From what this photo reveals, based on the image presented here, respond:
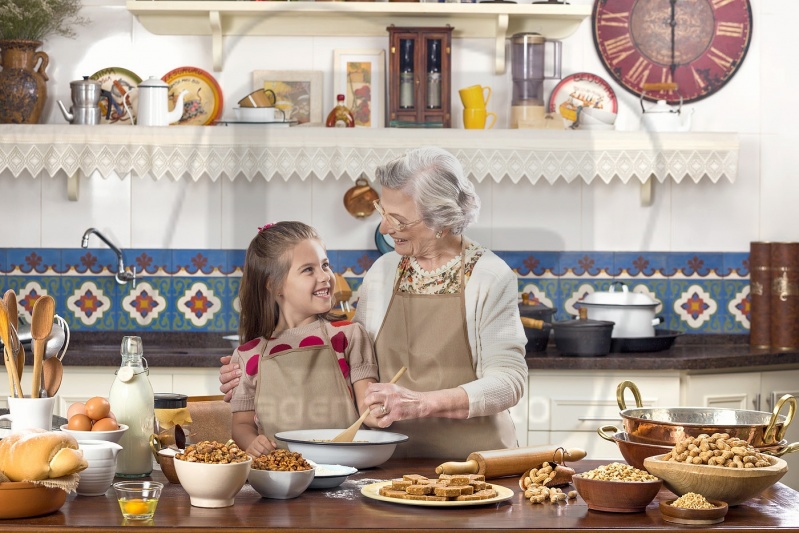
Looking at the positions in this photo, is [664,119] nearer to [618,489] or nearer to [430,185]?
[430,185]

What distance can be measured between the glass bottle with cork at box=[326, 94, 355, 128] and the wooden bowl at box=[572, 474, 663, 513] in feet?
8.97

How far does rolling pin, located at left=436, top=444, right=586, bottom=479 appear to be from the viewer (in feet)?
6.78

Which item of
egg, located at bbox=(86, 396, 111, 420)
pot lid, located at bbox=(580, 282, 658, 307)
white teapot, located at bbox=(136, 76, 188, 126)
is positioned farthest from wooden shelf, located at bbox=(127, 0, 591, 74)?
egg, located at bbox=(86, 396, 111, 420)

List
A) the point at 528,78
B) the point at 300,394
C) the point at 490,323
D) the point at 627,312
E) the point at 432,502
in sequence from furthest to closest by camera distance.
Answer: the point at 528,78 → the point at 627,312 → the point at 490,323 → the point at 300,394 → the point at 432,502

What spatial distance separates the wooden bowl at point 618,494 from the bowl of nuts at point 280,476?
457 mm

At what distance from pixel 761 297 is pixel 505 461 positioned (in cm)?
267

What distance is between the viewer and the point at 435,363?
8.63ft

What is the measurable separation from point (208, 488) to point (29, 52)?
10.0 ft

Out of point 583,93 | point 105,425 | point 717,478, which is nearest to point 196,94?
point 583,93

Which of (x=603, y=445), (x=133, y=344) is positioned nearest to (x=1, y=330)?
(x=133, y=344)

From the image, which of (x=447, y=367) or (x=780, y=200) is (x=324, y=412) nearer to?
(x=447, y=367)

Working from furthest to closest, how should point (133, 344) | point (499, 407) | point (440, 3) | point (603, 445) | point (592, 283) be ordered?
1. point (592, 283)
2. point (440, 3)
3. point (603, 445)
4. point (499, 407)
5. point (133, 344)

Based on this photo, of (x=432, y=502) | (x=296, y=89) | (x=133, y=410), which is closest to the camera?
(x=432, y=502)

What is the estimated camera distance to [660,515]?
184cm
